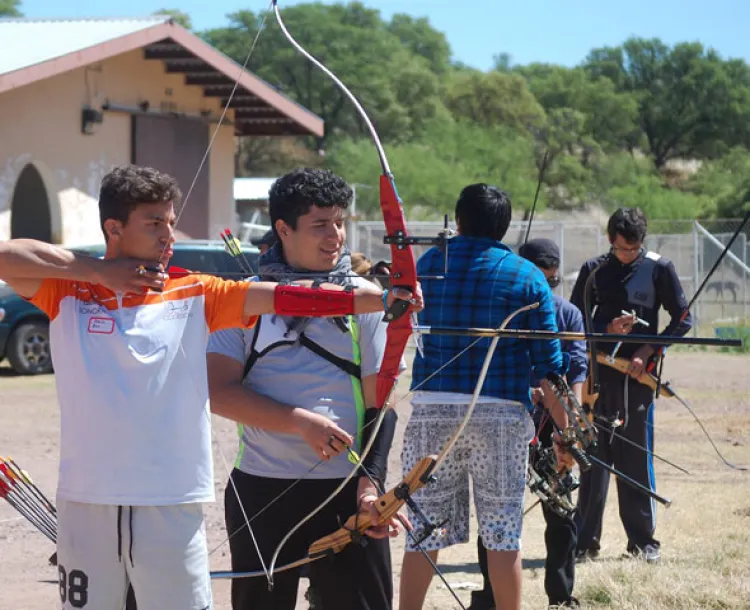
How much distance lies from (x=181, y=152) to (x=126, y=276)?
1672cm

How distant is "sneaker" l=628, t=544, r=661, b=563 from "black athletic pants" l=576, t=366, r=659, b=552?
2.2 inches

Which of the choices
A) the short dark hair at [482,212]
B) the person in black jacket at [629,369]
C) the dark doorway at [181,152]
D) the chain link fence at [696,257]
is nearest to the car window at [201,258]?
the dark doorway at [181,152]

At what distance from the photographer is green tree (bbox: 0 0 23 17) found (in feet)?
236

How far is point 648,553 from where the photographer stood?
6293 mm

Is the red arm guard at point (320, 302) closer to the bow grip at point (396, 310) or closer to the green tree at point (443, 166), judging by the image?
the bow grip at point (396, 310)

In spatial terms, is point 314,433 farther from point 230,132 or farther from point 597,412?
point 230,132

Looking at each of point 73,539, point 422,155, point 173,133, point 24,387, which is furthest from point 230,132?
point 422,155

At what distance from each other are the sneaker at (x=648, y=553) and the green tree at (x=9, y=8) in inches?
2810

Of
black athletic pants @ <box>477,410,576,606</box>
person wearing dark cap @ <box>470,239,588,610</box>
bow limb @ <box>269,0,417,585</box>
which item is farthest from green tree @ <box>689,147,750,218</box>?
bow limb @ <box>269,0,417,585</box>

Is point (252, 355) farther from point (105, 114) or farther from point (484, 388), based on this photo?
point (105, 114)

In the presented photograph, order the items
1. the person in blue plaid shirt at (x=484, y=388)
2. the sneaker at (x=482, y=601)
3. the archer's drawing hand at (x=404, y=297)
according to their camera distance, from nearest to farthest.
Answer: the archer's drawing hand at (x=404, y=297) < the person in blue plaid shirt at (x=484, y=388) < the sneaker at (x=482, y=601)

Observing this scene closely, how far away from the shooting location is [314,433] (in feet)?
11.3

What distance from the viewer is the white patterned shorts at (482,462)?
439 cm

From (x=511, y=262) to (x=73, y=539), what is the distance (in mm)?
2044
